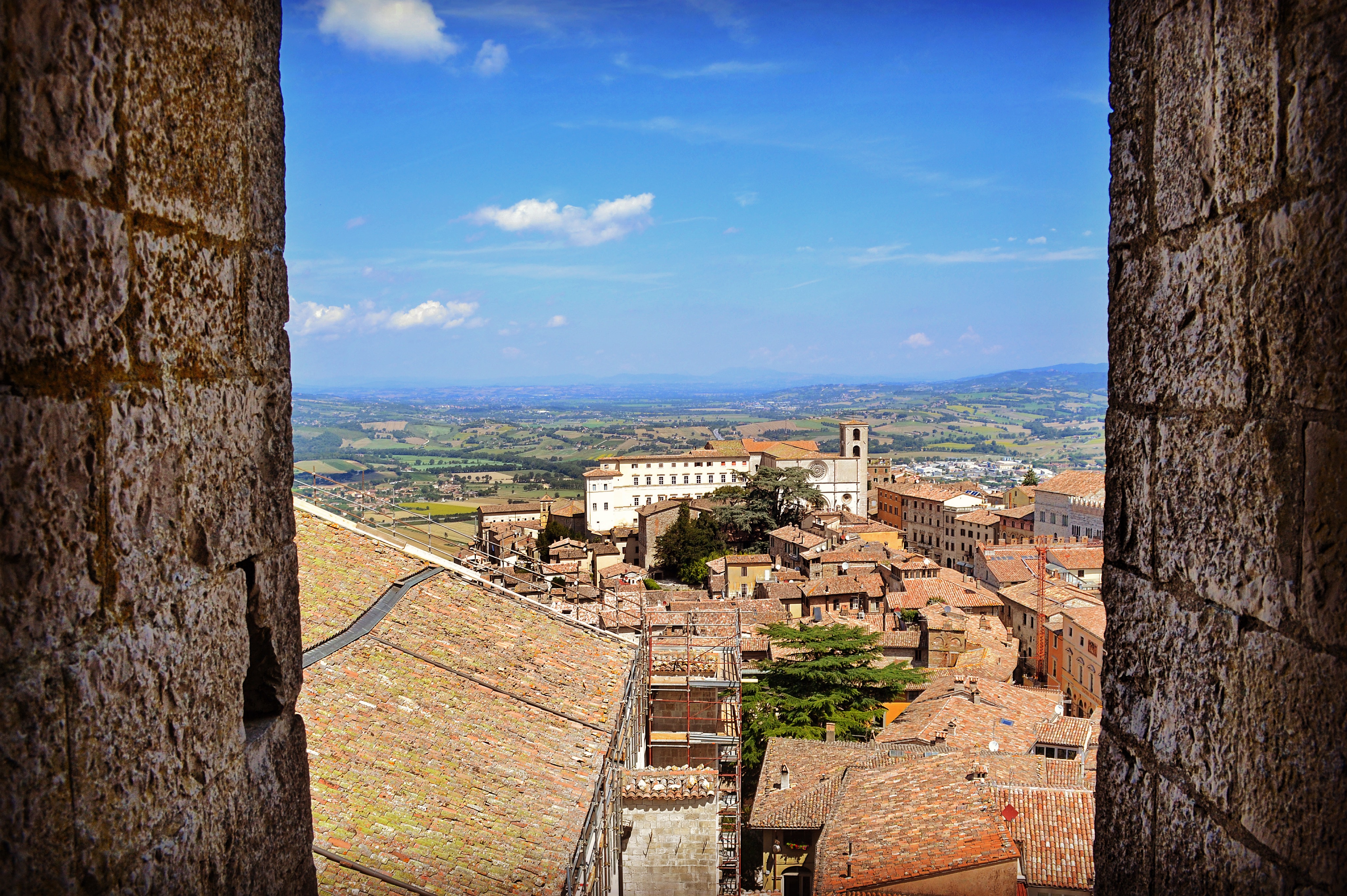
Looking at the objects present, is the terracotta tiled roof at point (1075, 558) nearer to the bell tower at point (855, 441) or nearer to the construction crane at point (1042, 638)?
the construction crane at point (1042, 638)

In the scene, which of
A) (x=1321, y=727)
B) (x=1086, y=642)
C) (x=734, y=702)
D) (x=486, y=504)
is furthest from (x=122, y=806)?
(x=486, y=504)

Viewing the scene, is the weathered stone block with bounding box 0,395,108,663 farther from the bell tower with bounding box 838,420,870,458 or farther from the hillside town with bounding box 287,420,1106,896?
the bell tower with bounding box 838,420,870,458

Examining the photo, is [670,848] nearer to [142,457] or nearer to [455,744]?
[455,744]

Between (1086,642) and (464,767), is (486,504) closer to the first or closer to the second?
(1086,642)

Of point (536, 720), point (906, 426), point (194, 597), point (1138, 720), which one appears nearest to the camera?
point (194, 597)

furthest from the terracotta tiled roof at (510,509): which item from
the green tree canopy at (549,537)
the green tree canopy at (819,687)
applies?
the green tree canopy at (819,687)

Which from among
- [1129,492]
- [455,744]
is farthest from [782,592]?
[1129,492]
